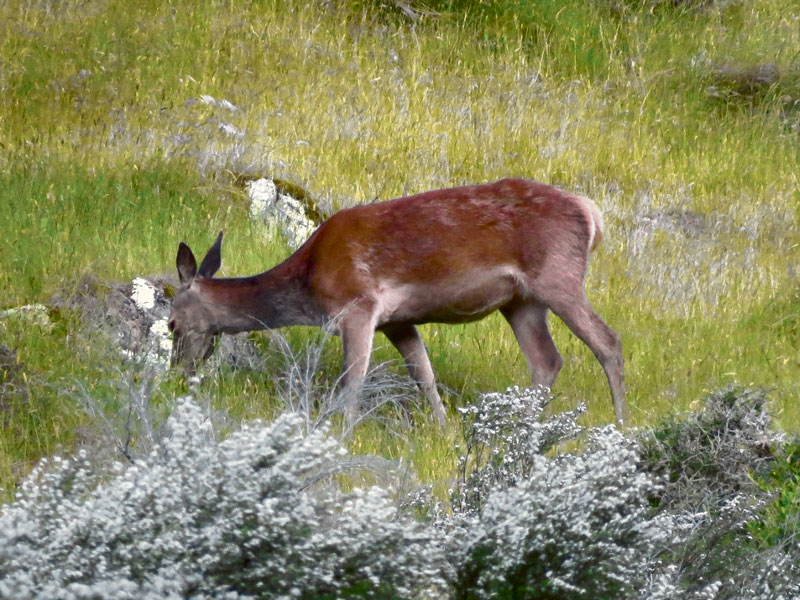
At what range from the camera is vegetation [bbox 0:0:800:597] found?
834cm

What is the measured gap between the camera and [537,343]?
9461 millimetres

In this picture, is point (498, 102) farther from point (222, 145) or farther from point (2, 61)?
point (2, 61)

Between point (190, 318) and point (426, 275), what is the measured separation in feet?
5.67

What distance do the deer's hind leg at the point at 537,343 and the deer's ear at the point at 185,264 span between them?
2.29m

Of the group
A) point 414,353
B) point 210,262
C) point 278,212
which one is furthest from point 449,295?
point 278,212

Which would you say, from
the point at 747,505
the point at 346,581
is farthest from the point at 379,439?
the point at 346,581

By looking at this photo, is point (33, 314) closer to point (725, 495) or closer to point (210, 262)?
point (210, 262)

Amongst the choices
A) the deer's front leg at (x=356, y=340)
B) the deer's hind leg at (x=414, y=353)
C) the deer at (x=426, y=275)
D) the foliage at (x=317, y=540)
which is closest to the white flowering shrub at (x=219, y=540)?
the foliage at (x=317, y=540)

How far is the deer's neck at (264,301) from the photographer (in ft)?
30.1

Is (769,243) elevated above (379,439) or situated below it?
below

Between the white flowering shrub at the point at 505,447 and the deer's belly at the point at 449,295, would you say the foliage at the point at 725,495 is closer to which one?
the white flowering shrub at the point at 505,447

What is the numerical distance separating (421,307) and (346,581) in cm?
477

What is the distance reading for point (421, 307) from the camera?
8.97m

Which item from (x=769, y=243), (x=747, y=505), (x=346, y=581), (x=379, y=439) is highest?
(x=346, y=581)
